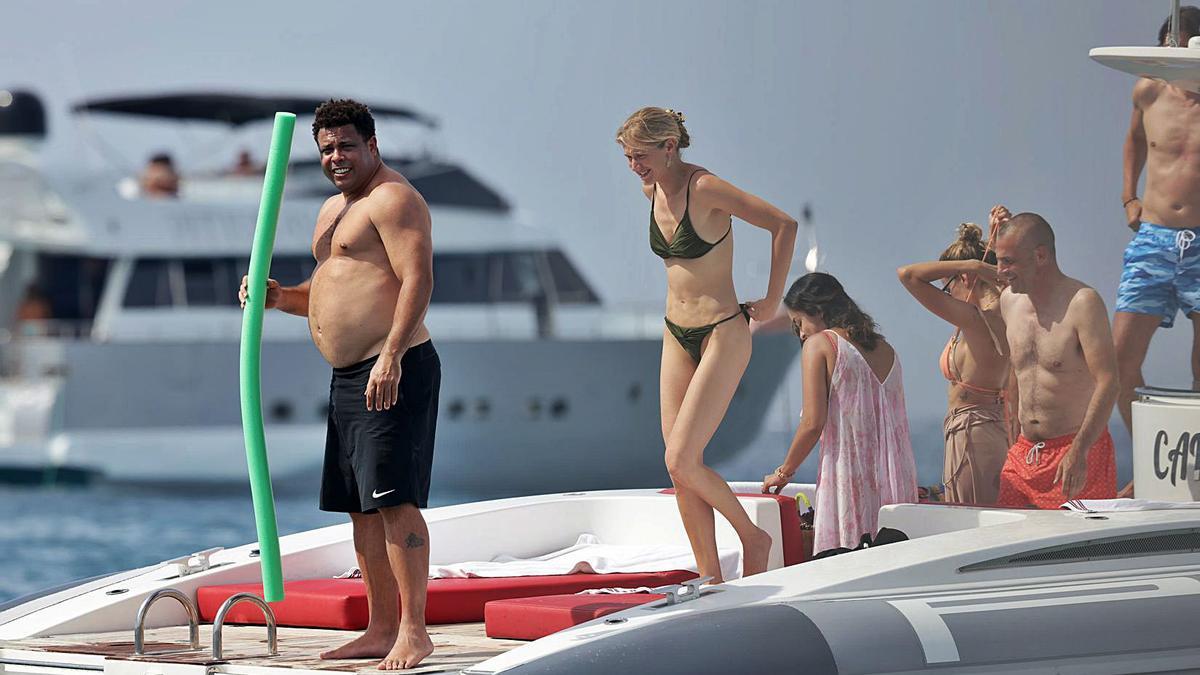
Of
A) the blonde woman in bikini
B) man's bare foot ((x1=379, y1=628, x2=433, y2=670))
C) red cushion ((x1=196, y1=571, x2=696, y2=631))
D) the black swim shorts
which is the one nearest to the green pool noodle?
the black swim shorts

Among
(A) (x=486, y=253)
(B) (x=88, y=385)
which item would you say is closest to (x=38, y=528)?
(B) (x=88, y=385)

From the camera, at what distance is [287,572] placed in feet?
18.1

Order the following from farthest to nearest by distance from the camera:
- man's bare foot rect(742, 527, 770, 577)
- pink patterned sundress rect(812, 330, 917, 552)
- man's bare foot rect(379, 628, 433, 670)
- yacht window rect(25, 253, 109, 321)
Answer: yacht window rect(25, 253, 109, 321)
pink patterned sundress rect(812, 330, 917, 552)
man's bare foot rect(742, 527, 770, 577)
man's bare foot rect(379, 628, 433, 670)

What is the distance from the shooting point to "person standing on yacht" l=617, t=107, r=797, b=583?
491 centimetres

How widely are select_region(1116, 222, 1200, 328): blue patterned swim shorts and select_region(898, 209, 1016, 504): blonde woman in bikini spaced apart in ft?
1.43

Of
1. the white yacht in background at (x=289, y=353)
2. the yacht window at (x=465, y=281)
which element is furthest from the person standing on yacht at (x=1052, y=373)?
the yacht window at (x=465, y=281)

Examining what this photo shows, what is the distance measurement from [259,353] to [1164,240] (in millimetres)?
3188

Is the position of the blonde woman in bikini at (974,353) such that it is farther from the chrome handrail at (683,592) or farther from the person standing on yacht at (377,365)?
the person standing on yacht at (377,365)

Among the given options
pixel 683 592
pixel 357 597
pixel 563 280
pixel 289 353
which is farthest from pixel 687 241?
pixel 563 280

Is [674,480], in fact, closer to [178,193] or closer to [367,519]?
[367,519]

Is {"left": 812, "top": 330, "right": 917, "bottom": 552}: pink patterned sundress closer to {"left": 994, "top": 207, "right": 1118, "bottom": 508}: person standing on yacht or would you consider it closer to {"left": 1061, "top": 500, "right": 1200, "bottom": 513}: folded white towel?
{"left": 994, "top": 207, "right": 1118, "bottom": 508}: person standing on yacht

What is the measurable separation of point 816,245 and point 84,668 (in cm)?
324

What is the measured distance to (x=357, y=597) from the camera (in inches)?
193

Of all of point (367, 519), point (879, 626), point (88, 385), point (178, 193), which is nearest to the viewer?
point (879, 626)
